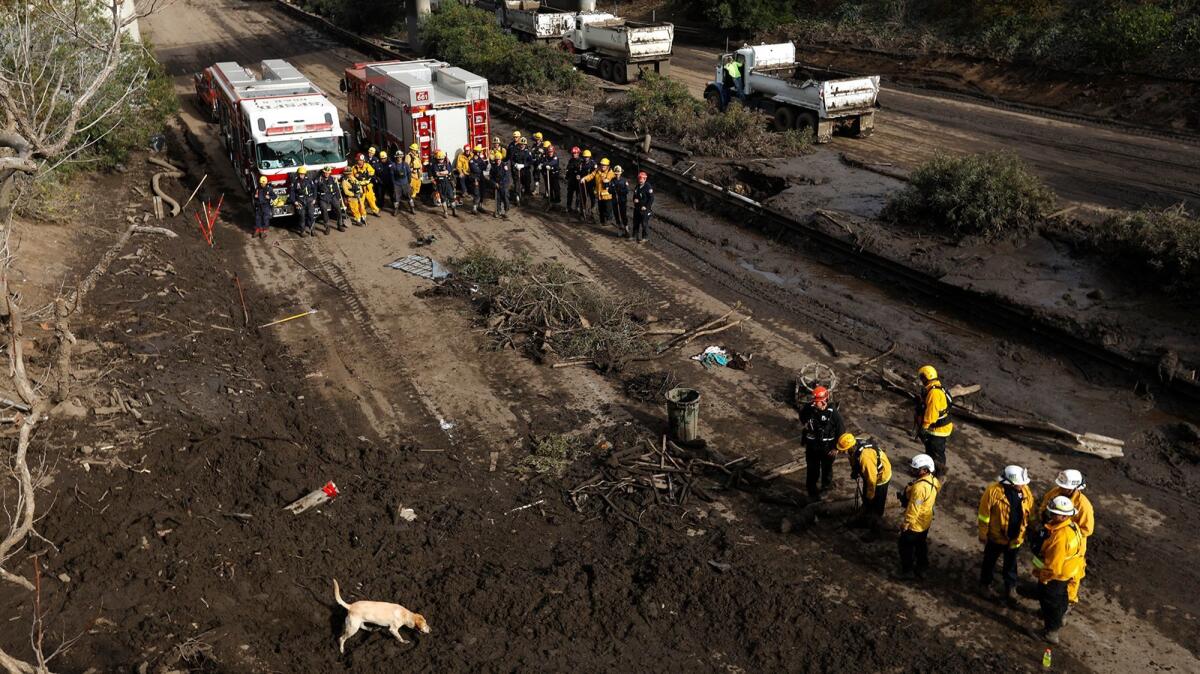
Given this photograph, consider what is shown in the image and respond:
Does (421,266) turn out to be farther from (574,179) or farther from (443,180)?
(574,179)

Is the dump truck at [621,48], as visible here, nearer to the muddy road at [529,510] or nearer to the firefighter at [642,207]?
the firefighter at [642,207]

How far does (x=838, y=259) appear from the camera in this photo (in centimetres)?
1991

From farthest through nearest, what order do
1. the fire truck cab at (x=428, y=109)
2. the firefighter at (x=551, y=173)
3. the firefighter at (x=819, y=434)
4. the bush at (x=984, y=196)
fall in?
the firefighter at (x=551, y=173)
the fire truck cab at (x=428, y=109)
the bush at (x=984, y=196)
the firefighter at (x=819, y=434)

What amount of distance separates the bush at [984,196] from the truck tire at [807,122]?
7080 mm

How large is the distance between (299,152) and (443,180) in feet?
11.4

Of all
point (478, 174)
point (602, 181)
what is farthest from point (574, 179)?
point (478, 174)

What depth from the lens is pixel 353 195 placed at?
2197 centimetres

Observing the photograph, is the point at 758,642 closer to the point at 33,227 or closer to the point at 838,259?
the point at 838,259

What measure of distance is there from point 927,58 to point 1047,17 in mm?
4312

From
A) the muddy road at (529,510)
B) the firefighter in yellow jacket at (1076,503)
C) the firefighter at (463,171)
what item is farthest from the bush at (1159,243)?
the firefighter at (463,171)

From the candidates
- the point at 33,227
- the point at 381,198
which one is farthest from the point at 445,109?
the point at 33,227

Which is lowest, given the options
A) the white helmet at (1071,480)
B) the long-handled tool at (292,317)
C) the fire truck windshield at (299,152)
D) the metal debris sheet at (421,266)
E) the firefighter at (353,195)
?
the long-handled tool at (292,317)

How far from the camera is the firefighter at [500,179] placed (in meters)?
22.3

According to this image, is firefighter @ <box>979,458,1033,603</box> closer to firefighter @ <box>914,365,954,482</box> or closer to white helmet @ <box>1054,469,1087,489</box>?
white helmet @ <box>1054,469,1087,489</box>
